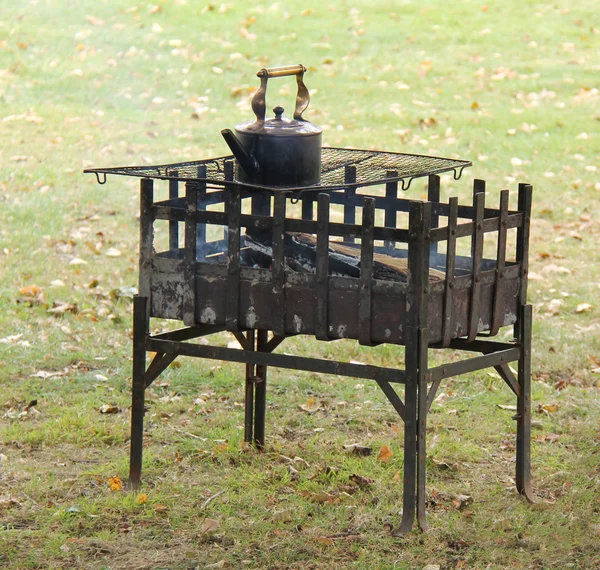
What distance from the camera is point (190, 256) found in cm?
442

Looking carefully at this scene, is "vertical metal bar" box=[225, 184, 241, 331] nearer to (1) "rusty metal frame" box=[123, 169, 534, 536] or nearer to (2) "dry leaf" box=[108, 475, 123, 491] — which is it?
(1) "rusty metal frame" box=[123, 169, 534, 536]

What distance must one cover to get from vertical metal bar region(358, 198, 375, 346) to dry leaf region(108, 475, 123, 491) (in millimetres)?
1300

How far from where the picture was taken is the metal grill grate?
4.44 metres

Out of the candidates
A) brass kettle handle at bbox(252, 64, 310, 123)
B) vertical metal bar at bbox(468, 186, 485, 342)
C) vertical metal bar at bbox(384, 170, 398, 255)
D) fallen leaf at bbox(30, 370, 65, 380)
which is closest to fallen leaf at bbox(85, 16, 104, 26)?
fallen leaf at bbox(30, 370, 65, 380)

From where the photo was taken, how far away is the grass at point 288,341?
14.4 feet

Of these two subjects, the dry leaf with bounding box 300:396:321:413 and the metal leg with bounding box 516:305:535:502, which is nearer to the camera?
the metal leg with bounding box 516:305:535:502

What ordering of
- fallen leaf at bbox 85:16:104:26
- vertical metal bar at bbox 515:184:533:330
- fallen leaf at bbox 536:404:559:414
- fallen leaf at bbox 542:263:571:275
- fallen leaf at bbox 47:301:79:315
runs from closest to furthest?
vertical metal bar at bbox 515:184:533:330 → fallen leaf at bbox 536:404:559:414 → fallen leaf at bbox 47:301:79:315 → fallen leaf at bbox 542:263:571:275 → fallen leaf at bbox 85:16:104:26

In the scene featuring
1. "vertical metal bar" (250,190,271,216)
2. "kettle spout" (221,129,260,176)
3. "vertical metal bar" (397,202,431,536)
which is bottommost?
"vertical metal bar" (397,202,431,536)

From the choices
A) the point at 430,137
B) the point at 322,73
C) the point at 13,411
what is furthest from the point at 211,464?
the point at 322,73

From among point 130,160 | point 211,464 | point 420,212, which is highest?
point 420,212

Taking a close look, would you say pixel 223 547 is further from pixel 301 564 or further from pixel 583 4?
pixel 583 4

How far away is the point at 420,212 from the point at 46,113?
7.91 m

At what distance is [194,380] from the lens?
609 cm

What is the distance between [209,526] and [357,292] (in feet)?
3.49
